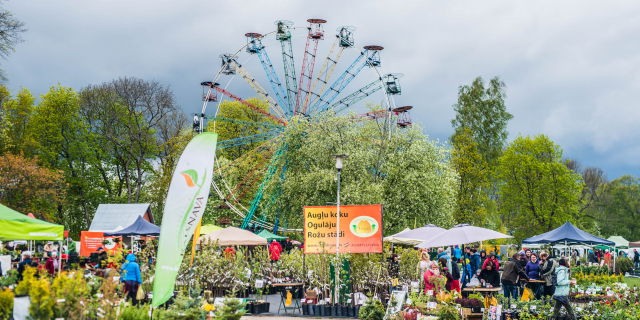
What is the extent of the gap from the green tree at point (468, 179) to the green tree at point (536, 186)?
91.4 inches

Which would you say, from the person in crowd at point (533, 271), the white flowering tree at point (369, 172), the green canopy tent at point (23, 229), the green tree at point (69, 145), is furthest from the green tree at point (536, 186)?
the green canopy tent at point (23, 229)

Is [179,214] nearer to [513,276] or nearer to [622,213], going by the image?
[513,276]

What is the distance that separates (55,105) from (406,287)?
34687mm

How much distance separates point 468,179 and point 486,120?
6340 millimetres

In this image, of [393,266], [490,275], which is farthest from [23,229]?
[490,275]

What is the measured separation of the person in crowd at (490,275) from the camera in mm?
12531

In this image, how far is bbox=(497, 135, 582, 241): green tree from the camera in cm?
3938

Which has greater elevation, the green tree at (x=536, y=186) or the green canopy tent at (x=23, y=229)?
the green tree at (x=536, y=186)

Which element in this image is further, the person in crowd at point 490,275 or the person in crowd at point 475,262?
the person in crowd at point 475,262

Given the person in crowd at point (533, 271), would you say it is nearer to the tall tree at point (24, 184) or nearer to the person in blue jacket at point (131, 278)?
the person in blue jacket at point (131, 278)

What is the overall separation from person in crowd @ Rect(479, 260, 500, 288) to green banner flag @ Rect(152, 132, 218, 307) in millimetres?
8009

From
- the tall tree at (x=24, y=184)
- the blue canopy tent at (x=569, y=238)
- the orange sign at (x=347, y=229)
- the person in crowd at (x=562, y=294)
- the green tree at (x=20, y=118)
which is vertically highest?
the green tree at (x=20, y=118)

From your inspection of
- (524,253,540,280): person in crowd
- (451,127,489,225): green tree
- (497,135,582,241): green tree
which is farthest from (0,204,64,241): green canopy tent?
(497,135,582,241): green tree

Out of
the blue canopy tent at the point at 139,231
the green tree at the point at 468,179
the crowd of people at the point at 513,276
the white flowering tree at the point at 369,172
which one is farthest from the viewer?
the green tree at the point at 468,179
